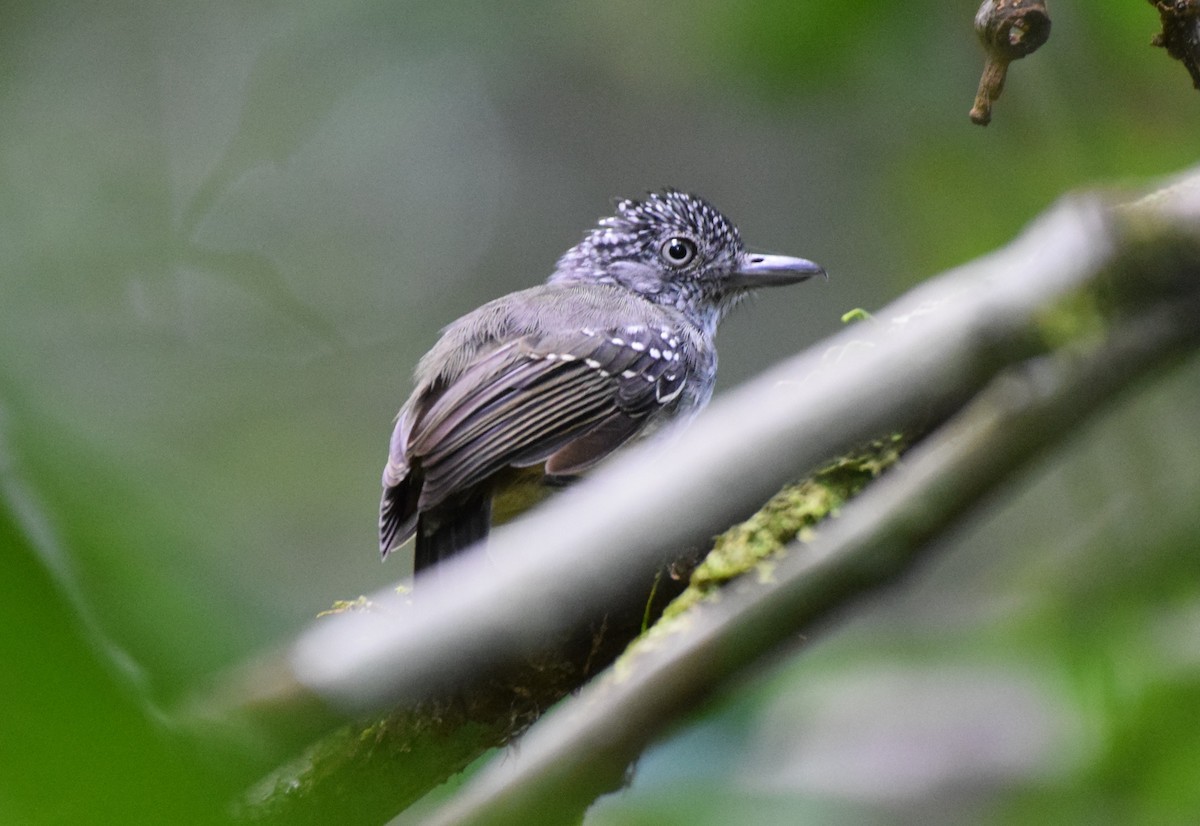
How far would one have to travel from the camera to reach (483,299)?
602 centimetres

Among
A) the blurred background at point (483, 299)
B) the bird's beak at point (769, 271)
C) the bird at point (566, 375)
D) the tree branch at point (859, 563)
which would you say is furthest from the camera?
the bird's beak at point (769, 271)

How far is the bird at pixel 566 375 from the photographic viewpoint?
3.17 m

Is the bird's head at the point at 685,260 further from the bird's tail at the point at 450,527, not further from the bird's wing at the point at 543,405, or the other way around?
the bird's tail at the point at 450,527

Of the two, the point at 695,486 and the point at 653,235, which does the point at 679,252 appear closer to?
the point at 653,235

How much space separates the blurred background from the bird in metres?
0.44

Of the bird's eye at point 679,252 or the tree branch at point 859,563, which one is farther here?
the bird's eye at point 679,252

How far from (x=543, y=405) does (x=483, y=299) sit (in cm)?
272

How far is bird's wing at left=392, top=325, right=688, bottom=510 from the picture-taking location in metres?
3.16

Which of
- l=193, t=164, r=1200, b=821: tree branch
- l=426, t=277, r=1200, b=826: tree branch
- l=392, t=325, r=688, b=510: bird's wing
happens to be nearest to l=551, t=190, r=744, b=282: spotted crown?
l=392, t=325, r=688, b=510: bird's wing

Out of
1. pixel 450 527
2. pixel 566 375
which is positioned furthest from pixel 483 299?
pixel 450 527

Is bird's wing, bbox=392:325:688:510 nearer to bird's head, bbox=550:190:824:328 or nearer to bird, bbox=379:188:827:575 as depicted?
bird, bbox=379:188:827:575

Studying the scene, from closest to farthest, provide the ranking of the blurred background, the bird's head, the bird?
the blurred background → the bird → the bird's head

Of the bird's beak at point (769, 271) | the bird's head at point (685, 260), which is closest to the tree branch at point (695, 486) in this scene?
the bird's beak at point (769, 271)

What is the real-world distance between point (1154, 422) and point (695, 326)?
2537 millimetres
